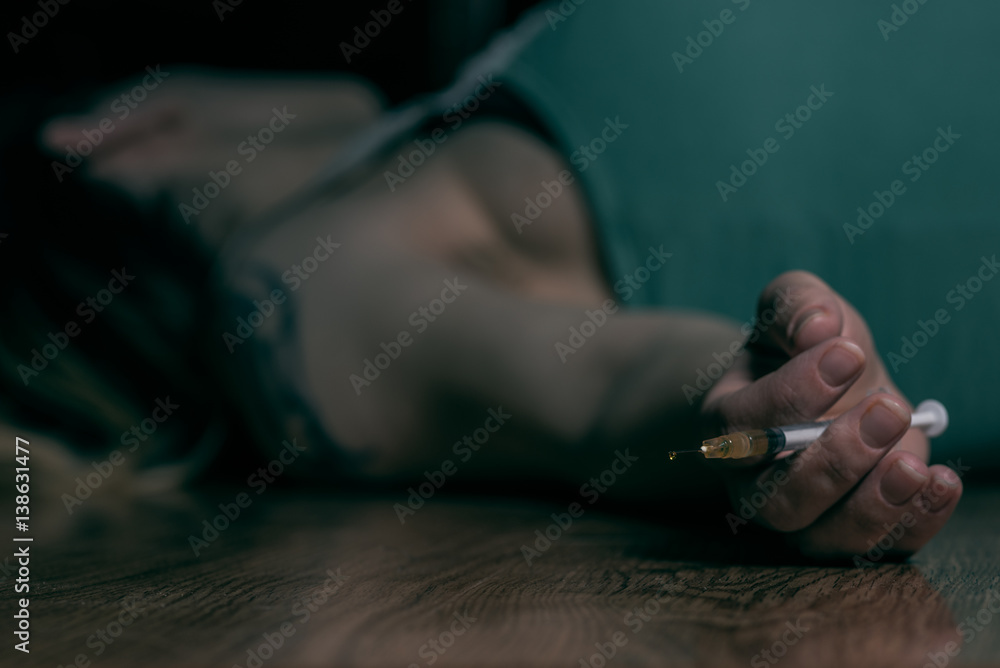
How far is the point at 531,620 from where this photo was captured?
35 centimetres

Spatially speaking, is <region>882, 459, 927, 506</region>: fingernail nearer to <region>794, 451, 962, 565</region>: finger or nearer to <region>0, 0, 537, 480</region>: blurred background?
<region>794, 451, 962, 565</region>: finger

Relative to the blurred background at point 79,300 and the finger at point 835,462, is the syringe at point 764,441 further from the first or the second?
the blurred background at point 79,300

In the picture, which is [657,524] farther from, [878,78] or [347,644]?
[878,78]

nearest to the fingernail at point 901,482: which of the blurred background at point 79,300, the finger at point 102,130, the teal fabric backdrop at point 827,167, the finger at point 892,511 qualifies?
the finger at point 892,511

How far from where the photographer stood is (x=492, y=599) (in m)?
0.38

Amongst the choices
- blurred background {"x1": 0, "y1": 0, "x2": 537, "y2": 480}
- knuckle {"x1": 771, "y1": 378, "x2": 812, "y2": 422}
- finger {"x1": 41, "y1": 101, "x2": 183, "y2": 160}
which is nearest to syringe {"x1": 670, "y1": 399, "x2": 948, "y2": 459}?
knuckle {"x1": 771, "y1": 378, "x2": 812, "y2": 422}

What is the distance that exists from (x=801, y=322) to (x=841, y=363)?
4cm

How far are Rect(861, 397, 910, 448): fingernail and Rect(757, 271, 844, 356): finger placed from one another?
5cm

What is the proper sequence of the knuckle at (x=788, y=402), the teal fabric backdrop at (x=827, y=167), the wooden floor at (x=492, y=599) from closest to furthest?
1. the wooden floor at (x=492, y=599)
2. the knuckle at (x=788, y=402)
3. the teal fabric backdrop at (x=827, y=167)

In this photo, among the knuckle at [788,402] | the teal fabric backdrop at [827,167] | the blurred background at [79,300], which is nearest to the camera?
the knuckle at [788,402]

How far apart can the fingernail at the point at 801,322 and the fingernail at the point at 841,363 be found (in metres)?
0.03

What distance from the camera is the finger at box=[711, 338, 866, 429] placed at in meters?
0.40

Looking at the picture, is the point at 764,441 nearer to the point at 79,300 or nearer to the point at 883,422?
the point at 883,422

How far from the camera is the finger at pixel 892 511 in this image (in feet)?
1.31
